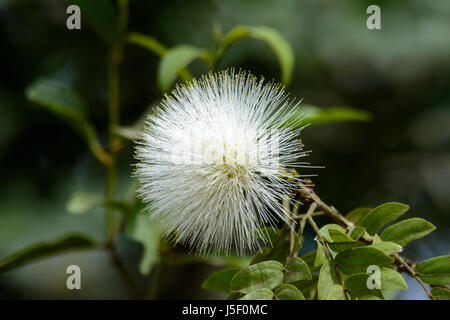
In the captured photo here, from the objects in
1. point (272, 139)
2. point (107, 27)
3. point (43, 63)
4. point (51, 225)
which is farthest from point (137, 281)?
point (272, 139)

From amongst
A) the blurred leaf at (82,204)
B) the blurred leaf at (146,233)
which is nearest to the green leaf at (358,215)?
the blurred leaf at (146,233)

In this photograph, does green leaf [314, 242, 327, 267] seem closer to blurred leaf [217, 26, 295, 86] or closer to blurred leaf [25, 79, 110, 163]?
blurred leaf [217, 26, 295, 86]

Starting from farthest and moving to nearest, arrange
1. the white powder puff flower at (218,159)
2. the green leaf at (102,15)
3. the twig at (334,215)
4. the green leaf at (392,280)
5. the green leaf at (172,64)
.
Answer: the green leaf at (102,15) → the green leaf at (172,64) → the white powder puff flower at (218,159) → the twig at (334,215) → the green leaf at (392,280)

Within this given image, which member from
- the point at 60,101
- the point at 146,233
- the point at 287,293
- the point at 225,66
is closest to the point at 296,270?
the point at 287,293

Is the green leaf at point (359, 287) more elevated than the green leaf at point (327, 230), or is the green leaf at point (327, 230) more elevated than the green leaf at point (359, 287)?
the green leaf at point (327, 230)

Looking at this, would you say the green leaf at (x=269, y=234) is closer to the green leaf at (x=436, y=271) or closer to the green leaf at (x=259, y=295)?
the green leaf at (x=259, y=295)

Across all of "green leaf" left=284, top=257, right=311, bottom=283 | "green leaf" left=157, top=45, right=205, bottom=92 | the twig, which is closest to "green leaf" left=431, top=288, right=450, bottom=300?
the twig
